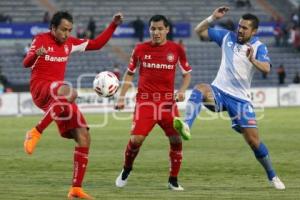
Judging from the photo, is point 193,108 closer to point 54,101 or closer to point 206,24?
point 206,24

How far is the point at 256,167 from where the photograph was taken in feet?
49.7

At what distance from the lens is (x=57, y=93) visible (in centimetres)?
1095

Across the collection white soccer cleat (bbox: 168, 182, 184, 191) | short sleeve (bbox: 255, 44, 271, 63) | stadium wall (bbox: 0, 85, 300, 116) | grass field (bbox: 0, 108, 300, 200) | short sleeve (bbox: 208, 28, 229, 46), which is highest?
short sleeve (bbox: 208, 28, 229, 46)

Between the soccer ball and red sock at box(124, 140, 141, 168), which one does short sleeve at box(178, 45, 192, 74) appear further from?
red sock at box(124, 140, 141, 168)

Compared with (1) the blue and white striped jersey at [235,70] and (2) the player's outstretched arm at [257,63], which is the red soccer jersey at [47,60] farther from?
(2) the player's outstretched arm at [257,63]

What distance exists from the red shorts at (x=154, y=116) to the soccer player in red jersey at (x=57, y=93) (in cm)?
124

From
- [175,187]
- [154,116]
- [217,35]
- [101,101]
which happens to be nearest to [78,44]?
[154,116]

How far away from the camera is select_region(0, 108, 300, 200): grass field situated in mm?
11562

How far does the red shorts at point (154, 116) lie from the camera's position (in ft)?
39.7

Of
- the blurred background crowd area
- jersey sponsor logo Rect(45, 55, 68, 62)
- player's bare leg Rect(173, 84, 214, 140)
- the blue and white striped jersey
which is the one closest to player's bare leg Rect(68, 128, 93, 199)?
jersey sponsor logo Rect(45, 55, 68, 62)

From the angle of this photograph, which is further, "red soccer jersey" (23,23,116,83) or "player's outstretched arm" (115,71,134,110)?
"player's outstretched arm" (115,71,134,110)

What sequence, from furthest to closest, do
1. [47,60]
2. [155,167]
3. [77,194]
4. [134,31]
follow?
[134,31] → [155,167] → [47,60] → [77,194]

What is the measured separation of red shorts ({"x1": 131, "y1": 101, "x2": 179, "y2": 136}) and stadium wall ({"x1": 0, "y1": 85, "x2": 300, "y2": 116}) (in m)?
22.9

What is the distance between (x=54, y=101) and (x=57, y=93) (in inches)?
5.6
